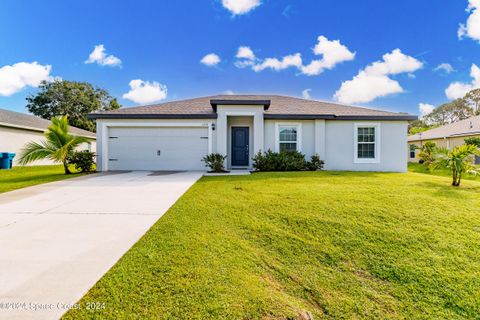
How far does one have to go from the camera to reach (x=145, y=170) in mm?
10852

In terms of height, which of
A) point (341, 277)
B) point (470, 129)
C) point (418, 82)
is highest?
point (418, 82)

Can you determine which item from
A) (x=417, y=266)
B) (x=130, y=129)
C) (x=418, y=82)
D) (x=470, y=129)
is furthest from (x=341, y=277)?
(x=418, y=82)

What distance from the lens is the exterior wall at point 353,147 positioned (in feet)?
35.2

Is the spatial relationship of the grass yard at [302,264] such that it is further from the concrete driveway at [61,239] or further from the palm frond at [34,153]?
the palm frond at [34,153]

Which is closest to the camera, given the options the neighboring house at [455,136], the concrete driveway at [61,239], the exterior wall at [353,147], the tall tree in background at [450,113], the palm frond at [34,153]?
the concrete driveway at [61,239]

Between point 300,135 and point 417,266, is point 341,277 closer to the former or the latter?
point 417,266

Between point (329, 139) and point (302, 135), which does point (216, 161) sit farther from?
point (329, 139)

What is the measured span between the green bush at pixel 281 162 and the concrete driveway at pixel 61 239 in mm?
4650

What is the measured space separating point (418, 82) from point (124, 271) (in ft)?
92.7

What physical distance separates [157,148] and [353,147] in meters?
9.40

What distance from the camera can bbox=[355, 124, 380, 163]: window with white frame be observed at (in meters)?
10.8

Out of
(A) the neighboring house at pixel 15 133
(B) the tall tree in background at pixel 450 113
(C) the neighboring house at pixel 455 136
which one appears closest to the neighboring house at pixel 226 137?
(A) the neighboring house at pixel 15 133

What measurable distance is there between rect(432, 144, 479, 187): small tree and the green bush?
14.5 feet

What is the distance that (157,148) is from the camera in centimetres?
1091
